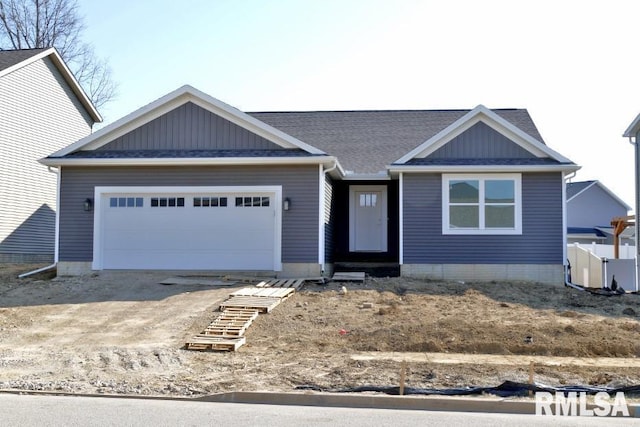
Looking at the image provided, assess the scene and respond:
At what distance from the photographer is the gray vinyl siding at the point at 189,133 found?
670 inches

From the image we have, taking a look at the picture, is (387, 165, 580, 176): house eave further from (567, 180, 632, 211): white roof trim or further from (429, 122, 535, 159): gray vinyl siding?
(567, 180, 632, 211): white roof trim

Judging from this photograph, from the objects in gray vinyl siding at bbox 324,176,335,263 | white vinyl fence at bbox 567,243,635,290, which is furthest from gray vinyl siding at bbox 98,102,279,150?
white vinyl fence at bbox 567,243,635,290

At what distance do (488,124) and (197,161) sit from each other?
7.59 metres

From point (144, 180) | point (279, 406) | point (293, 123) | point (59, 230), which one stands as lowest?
point (279, 406)

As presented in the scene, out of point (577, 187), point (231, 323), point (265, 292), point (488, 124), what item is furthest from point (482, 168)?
point (577, 187)

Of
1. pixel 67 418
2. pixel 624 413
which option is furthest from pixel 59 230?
pixel 624 413

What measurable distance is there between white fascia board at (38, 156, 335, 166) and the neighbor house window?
10.9ft

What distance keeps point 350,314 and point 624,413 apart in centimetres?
585

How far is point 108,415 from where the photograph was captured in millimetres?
6895

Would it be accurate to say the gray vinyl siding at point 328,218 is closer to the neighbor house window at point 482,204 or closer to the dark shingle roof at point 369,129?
the dark shingle roof at point 369,129

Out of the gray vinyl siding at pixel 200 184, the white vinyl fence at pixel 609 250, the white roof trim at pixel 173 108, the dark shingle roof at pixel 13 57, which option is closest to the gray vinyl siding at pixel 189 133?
the white roof trim at pixel 173 108

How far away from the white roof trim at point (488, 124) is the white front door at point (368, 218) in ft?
9.78

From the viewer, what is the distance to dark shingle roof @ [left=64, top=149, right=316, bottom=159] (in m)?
16.5

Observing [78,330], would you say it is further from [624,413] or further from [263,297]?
[624,413]
